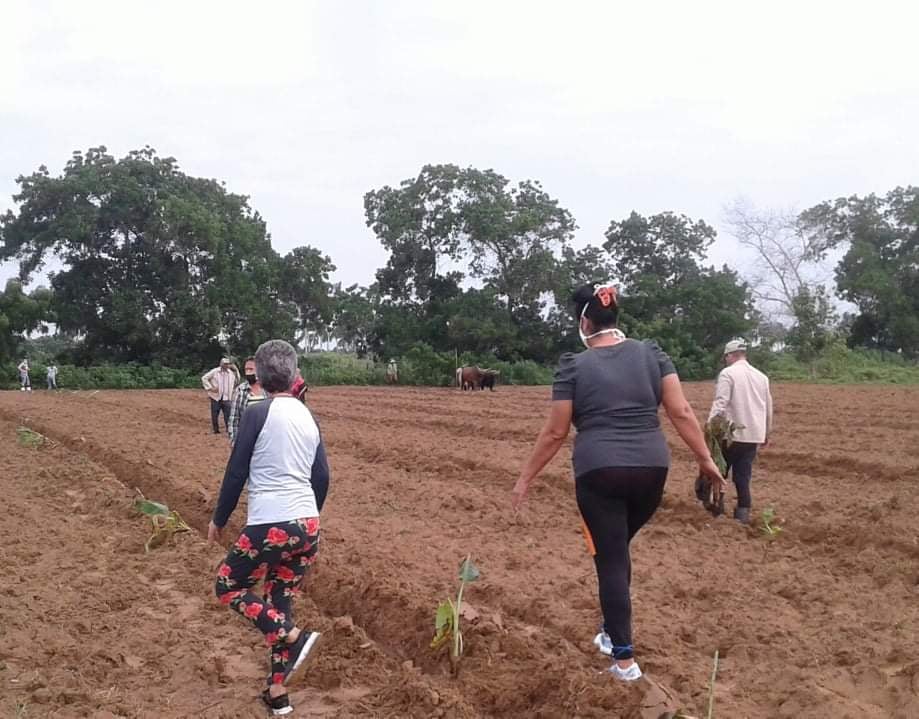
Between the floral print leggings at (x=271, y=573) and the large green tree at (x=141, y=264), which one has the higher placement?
the large green tree at (x=141, y=264)

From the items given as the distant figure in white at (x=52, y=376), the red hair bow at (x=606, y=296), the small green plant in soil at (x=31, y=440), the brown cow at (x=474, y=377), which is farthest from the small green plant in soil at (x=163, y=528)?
the distant figure in white at (x=52, y=376)

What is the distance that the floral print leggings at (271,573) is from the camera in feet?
11.7

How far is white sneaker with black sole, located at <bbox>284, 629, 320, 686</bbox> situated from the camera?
3832mm

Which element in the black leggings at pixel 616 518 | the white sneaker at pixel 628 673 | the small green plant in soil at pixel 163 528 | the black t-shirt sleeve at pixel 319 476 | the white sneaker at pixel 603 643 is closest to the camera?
the black leggings at pixel 616 518

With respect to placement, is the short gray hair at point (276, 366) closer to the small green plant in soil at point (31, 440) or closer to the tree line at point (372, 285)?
the small green plant in soil at point (31, 440)

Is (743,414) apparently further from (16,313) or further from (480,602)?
(16,313)

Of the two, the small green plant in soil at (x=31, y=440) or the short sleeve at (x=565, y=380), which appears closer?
the short sleeve at (x=565, y=380)

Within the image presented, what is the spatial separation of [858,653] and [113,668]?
149 inches

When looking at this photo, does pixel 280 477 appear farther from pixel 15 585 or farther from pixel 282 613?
pixel 15 585

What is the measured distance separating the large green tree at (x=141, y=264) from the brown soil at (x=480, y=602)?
30276 millimetres

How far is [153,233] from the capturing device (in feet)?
129

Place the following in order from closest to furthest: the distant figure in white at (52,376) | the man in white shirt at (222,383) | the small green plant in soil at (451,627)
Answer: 1. the small green plant in soil at (451,627)
2. the man in white shirt at (222,383)
3. the distant figure in white at (52,376)

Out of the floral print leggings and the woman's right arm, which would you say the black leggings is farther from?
the floral print leggings

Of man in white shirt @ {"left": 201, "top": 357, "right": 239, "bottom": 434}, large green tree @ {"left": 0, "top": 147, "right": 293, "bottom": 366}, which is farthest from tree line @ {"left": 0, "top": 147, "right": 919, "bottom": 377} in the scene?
man in white shirt @ {"left": 201, "top": 357, "right": 239, "bottom": 434}
